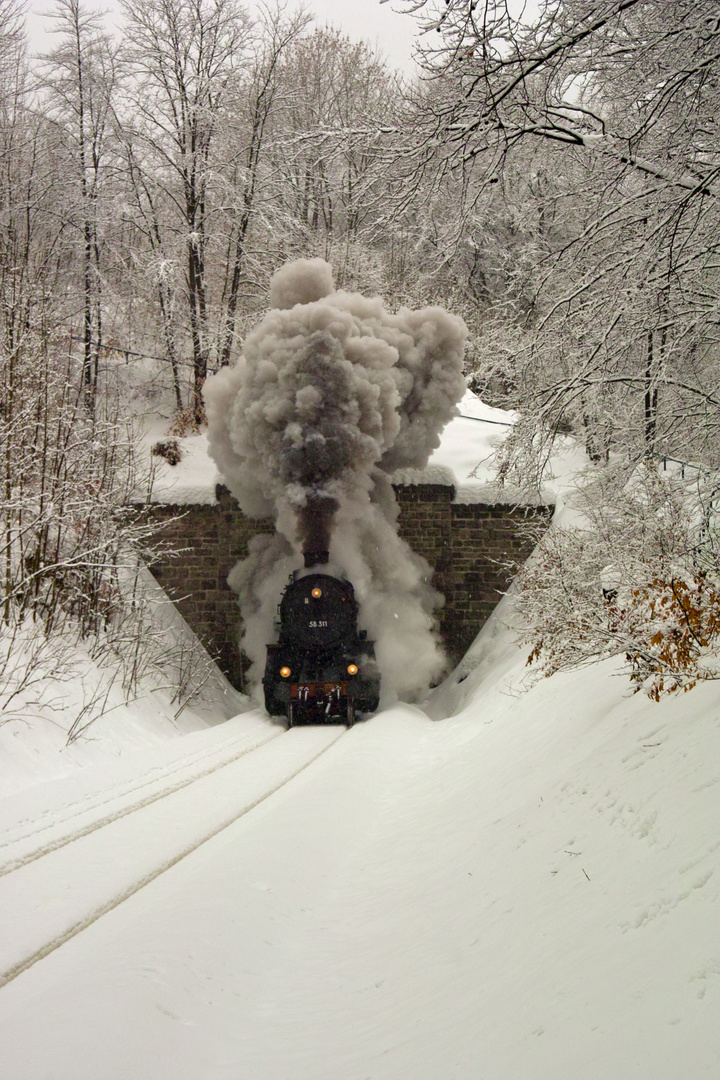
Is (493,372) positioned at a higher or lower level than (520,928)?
higher

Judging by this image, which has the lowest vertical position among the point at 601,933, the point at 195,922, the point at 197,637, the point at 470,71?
the point at 197,637

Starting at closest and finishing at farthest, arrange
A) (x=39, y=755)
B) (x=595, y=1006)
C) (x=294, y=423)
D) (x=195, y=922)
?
(x=595, y=1006) < (x=195, y=922) < (x=39, y=755) < (x=294, y=423)

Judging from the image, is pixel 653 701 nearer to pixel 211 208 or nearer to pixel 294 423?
pixel 294 423

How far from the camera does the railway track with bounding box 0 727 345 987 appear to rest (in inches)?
186

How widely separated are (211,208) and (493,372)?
18016 mm

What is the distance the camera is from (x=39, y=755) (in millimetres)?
9141

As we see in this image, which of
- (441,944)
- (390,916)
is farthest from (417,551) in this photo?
(441,944)

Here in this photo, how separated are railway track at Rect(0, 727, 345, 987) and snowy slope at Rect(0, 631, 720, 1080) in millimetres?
106

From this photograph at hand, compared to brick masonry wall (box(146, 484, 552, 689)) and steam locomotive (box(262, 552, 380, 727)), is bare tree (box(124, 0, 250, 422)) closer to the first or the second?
brick masonry wall (box(146, 484, 552, 689))

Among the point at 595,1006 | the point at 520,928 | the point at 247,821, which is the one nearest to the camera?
the point at 595,1006

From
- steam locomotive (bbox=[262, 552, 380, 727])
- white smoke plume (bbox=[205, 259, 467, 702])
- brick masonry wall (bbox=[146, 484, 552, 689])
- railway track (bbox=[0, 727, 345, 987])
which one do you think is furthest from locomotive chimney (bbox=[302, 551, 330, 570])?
railway track (bbox=[0, 727, 345, 987])

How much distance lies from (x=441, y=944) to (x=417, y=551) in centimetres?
1510

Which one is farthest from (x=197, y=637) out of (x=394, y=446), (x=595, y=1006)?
(x=595, y=1006)

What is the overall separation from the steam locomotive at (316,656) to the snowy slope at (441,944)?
288 inches
